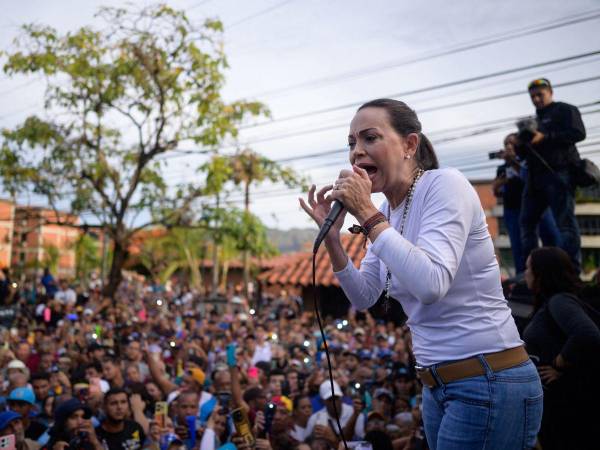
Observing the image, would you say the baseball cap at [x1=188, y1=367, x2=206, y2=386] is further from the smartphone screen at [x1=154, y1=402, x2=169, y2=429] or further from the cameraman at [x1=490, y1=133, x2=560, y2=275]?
the cameraman at [x1=490, y1=133, x2=560, y2=275]

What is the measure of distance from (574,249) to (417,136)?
3.68 m

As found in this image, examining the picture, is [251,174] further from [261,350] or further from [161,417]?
[161,417]

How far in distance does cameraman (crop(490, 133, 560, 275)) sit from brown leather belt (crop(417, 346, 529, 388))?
376 centimetres

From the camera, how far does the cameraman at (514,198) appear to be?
17.2 feet

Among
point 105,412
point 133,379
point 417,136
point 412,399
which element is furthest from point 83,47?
point 417,136

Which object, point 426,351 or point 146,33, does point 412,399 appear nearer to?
point 426,351

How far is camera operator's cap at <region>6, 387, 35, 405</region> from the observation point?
234 inches

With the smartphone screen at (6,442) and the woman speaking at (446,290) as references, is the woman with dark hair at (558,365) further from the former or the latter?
the smartphone screen at (6,442)

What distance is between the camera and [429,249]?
1496mm

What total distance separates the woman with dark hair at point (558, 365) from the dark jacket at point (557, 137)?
210 cm

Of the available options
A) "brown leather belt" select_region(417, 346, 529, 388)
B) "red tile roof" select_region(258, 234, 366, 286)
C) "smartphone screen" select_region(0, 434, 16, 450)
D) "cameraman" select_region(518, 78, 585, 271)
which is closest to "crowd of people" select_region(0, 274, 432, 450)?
"smartphone screen" select_region(0, 434, 16, 450)

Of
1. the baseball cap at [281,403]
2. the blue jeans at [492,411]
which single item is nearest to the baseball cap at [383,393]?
the baseball cap at [281,403]

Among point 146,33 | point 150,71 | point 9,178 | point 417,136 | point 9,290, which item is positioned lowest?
point 9,290

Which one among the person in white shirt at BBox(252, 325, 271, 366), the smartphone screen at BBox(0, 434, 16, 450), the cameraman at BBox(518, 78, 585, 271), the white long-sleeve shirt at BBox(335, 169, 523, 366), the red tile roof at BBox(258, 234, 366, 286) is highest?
the cameraman at BBox(518, 78, 585, 271)
